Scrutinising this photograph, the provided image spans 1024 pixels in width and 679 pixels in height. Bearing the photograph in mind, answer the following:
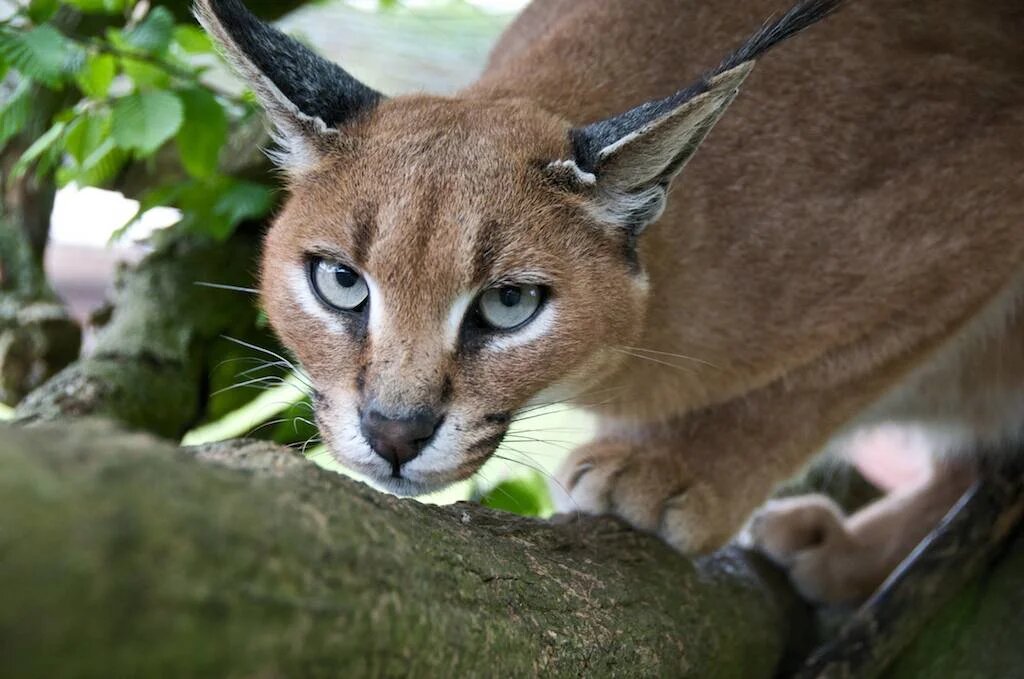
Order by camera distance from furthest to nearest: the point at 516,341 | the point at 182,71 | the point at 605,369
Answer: the point at 182,71 → the point at 605,369 → the point at 516,341

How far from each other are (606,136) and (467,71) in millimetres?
2787

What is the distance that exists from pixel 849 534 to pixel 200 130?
7.91 feet

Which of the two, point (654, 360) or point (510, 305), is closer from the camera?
point (510, 305)

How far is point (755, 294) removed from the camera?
278 cm

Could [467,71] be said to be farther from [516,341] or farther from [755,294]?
[516,341]

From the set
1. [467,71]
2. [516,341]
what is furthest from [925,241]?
[467,71]

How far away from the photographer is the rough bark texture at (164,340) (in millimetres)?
2975

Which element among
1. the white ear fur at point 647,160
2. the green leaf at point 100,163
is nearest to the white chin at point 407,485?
the white ear fur at point 647,160

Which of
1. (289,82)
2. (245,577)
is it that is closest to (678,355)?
(289,82)

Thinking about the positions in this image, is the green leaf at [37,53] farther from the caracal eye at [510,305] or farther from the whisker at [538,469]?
the whisker at [538,469]

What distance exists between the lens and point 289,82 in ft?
7.50

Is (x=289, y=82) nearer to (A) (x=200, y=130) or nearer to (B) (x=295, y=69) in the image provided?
(B) (x=295, y=69)

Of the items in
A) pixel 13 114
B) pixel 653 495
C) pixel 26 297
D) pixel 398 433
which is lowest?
pixel 26 297

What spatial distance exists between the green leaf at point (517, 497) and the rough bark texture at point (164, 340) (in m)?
0.98
